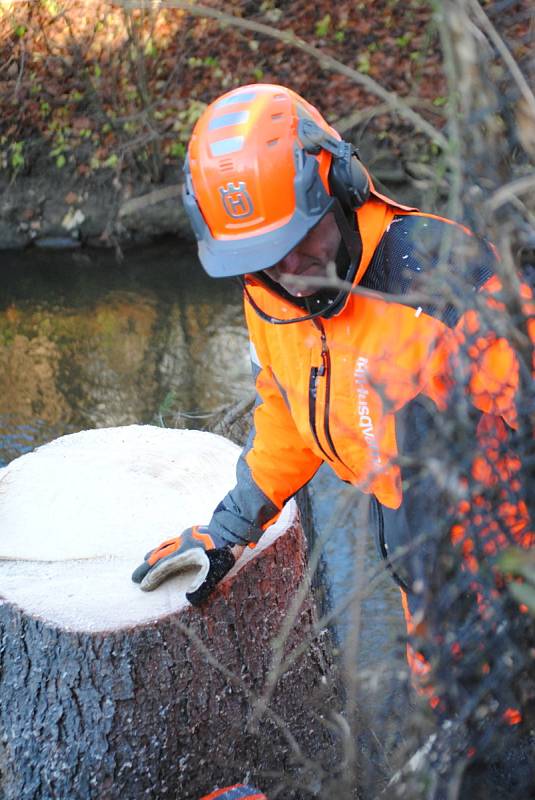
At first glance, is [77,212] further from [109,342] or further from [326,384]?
[326,384]

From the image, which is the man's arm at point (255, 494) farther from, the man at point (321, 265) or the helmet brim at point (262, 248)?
the helmet brim at point (262, 248)

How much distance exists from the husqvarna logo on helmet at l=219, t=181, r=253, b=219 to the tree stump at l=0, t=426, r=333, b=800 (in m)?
1.13

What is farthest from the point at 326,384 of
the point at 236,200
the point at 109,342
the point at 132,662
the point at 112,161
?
the point at 112,161

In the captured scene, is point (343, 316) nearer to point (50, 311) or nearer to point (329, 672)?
point (329, 672)

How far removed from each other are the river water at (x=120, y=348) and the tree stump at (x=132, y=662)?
1.70 m

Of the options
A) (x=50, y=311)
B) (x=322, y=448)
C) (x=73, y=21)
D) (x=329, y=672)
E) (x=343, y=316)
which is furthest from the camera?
(x=73, y=21)

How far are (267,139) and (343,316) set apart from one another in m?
0.45

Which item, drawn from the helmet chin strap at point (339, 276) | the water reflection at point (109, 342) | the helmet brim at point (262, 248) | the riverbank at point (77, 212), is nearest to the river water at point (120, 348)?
the water reflection at point (109, 342)

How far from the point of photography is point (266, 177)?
203 cm

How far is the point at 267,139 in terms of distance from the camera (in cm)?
203

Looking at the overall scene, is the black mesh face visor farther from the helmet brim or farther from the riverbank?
the riverbank

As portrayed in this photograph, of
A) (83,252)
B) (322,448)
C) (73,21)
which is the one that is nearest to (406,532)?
(322,448)

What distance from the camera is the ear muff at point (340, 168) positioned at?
2055mm

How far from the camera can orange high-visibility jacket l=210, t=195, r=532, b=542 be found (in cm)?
197
